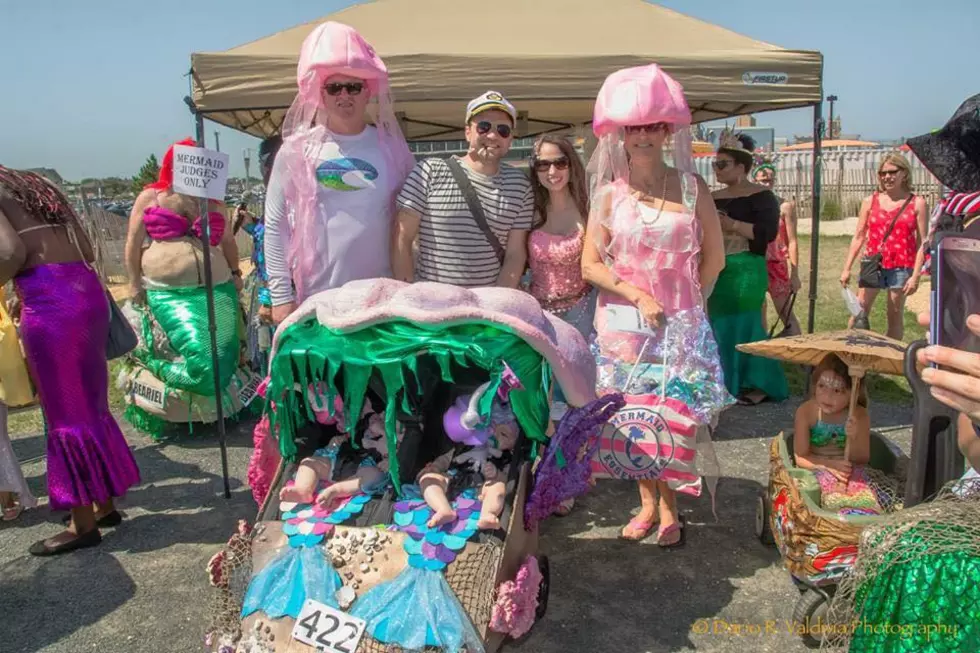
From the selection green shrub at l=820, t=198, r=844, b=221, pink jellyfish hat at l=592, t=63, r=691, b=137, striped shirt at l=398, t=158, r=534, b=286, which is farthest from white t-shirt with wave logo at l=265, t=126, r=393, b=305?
green shrub at l=820, t=198, r=844, b=221

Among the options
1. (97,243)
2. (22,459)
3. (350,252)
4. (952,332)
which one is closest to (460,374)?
(350,252)

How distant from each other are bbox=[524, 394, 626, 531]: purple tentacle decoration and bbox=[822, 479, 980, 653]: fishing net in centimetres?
128

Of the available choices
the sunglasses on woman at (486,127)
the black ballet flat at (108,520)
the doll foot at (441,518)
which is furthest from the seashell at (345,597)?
the black ballet flat at (108,520)

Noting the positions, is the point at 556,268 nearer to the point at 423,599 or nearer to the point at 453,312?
the point at 453,312

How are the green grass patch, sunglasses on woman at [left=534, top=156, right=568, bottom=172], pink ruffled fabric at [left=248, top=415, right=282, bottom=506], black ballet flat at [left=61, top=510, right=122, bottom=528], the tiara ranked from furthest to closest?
1. the green grass patch
2. the tiara
3. black ballet flat at [left=61, top=510, right=122, bottom=528]
4. sunglasses on woman at [left=534, top=156, right=568, bottom=172]
5. pink ruffled fabric at [left=248, top=415, right=282, bottom=506]

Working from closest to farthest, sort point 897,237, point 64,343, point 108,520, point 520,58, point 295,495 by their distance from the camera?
point 295,495 < point 64,343 < point 108,520 < point 520,58 < point 897,237

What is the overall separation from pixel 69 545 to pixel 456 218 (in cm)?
247

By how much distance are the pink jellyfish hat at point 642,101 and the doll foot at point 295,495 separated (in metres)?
1.94

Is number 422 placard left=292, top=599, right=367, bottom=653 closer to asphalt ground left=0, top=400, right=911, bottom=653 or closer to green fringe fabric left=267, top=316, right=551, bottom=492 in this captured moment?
green fringe fabric left=267, top=316, right=551, bottom=492

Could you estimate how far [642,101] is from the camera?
3.08 metres

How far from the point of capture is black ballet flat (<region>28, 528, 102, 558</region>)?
11.8 ft

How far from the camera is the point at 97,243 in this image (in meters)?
13.1

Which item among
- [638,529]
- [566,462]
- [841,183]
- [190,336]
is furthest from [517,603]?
[841,183]

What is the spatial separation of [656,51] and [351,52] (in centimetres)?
202
